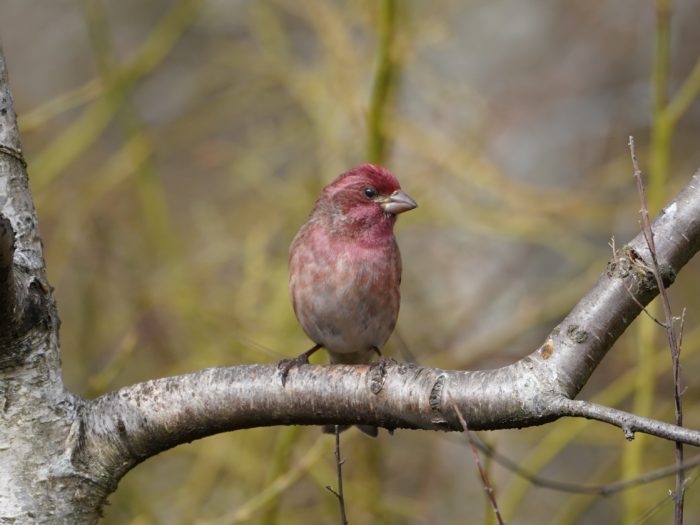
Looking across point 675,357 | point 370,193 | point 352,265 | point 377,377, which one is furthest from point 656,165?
point 675,357

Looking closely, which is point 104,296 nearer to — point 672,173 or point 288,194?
point 288,194

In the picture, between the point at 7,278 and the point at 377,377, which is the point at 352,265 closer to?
the point at 377,377

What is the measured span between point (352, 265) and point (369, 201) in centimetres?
42

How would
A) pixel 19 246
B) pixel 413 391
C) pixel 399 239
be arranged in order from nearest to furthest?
pixel 413 391
pixel 19 246
pixel 399 239

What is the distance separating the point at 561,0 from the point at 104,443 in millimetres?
9913

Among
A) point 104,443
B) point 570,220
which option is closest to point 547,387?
point 104,443

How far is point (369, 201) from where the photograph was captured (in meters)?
5.99

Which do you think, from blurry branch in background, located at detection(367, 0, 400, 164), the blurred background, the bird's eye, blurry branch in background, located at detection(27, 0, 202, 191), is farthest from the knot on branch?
blurry branch in background, located at detection(27, 0, 202, 191)

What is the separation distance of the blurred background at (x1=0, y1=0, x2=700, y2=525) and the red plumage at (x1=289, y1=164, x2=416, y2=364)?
0.59m

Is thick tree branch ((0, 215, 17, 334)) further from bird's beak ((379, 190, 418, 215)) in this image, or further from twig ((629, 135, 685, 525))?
bird's beak ((379, 190, 418, 215))

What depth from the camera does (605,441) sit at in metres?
7.73

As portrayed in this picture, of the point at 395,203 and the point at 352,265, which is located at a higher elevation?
the point at 395,203

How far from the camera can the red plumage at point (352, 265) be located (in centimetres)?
577

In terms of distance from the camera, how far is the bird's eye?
597cm
